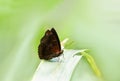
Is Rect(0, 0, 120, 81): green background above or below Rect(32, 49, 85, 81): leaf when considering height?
above

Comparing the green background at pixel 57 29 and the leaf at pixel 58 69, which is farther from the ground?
the green background at pixel 57 29

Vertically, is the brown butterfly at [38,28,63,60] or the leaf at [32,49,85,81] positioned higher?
the brown butterfly at [38,28,63,60]

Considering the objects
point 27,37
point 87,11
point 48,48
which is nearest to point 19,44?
point 27,37

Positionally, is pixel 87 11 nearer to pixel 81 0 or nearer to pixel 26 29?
pixel 81 0
